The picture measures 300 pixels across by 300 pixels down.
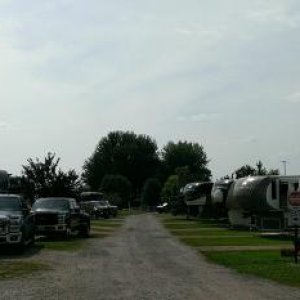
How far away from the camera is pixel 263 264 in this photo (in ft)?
66.2

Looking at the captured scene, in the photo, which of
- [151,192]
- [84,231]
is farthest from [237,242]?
[151,192]

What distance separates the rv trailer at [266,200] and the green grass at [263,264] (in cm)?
1227

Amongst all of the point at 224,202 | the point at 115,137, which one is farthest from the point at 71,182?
the point at 115,137

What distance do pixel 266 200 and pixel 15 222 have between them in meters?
16.3

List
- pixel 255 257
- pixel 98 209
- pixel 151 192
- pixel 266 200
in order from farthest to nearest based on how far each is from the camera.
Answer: pixel 151 192 < pixel 98 209 < pixel 266 200 < pixel 255 257

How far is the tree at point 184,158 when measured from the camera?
147 meters

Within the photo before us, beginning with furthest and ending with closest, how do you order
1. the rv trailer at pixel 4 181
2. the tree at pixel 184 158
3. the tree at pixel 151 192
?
the tree at pixel 184 158 < the tree at pixel 151 192 < the rv trailer at pixel 4 181

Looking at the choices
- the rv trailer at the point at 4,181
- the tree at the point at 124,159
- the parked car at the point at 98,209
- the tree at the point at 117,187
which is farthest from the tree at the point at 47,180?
the tree at the point at 124,159

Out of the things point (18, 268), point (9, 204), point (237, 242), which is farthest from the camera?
point (237, 242)

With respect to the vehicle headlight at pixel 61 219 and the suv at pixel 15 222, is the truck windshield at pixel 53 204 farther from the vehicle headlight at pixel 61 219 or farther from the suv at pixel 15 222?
the suv at pixel 15 222

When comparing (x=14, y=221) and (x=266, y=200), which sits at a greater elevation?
(x=266, y=200)

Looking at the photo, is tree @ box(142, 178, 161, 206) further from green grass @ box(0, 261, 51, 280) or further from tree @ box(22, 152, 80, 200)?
green grass @ box(0, 261, 51, 280)

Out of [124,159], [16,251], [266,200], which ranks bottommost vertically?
[16,251]

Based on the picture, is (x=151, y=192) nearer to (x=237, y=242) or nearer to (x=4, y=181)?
(x=4, y=181)
